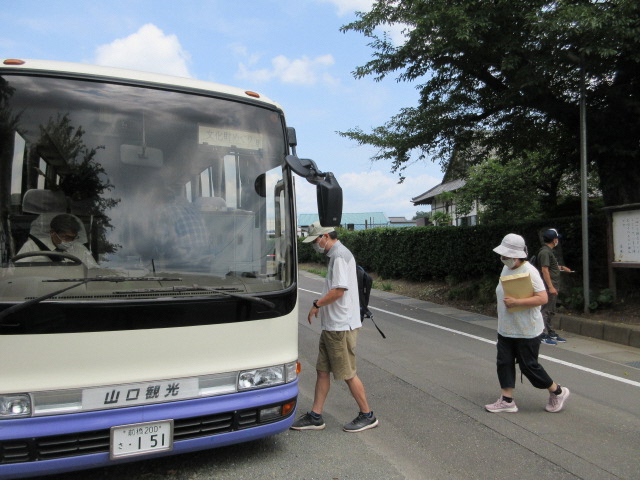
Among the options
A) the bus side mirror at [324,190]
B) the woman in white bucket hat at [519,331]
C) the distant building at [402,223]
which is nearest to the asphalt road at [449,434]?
the woman in white bucket hat at [519,331]

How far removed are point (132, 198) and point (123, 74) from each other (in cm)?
92

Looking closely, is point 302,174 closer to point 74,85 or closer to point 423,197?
point 74,85

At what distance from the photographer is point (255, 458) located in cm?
391

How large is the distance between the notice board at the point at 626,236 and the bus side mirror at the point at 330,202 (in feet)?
24.8

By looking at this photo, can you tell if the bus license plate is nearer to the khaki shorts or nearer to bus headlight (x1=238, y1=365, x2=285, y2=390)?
bus headlight (x1=238, y1=365, x2=285, y2=390)

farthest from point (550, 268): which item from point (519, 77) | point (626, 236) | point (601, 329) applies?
point (519, 77)

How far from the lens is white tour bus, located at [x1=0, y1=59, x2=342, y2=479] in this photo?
3.00m

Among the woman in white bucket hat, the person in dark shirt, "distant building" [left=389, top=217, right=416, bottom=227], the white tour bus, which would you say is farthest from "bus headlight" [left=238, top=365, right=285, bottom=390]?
"distant building" [left=389, top=217, right=416, bottom=227]

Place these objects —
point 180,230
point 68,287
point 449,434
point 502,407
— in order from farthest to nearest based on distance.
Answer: point 502,407 → point 449,434 → point 180,230 → point 68,287

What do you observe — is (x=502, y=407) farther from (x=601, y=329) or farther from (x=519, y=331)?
(x=601, y=329)

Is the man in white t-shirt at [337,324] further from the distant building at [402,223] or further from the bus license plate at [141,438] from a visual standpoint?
the distant building at [402,223]

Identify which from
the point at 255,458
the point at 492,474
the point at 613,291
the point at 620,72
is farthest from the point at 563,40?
the point at 255,458

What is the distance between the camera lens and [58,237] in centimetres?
327

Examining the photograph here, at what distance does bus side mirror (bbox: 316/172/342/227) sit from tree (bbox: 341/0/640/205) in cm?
626
